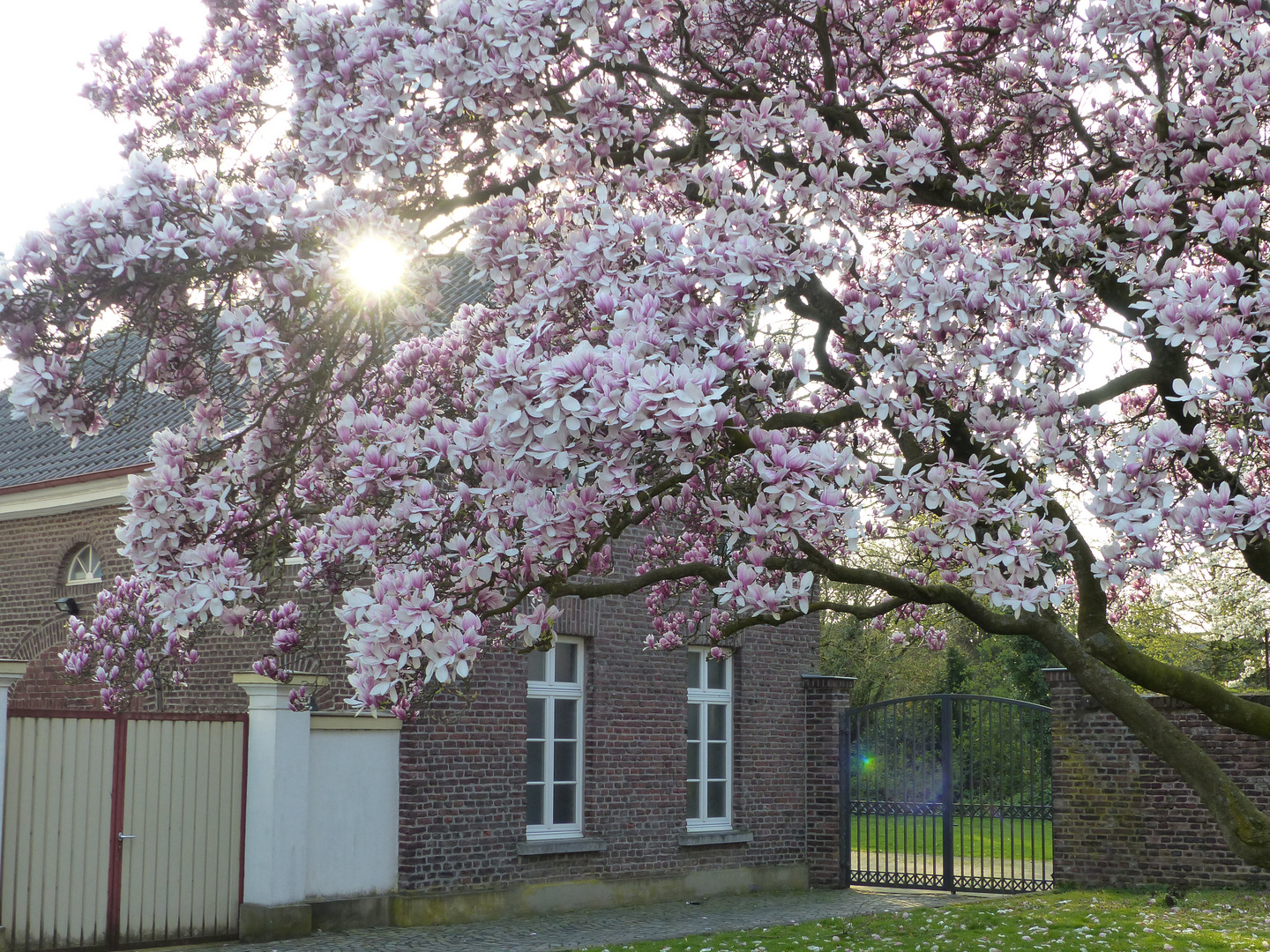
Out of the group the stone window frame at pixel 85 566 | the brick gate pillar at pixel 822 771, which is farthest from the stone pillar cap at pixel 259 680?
the brick gate pillar at pixel 822 771

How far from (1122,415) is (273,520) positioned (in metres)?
6.18

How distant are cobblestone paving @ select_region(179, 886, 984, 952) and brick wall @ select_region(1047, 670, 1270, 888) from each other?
1436mm

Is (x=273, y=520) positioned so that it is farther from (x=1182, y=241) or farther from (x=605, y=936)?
(x=605, y=936)

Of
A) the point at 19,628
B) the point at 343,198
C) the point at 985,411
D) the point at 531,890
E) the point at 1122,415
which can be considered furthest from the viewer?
the point at 19,628

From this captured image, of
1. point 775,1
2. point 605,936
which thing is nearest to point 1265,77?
point 775,1

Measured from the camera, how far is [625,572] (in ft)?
50.3

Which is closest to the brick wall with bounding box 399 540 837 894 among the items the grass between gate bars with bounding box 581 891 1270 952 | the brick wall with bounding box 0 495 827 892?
the brick wall with bounding box 0 495 827 892

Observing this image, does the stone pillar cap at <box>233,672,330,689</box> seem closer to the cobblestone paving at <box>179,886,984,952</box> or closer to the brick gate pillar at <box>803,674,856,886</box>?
the cobblestone paving at <box>179,886,984,952</box>

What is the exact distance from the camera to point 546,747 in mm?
14508

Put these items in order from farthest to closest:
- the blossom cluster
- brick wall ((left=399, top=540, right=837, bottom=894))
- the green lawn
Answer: the green lawn → brick wall ((left=399, top=540, right=837, bottom=894)) → the blossom cluster

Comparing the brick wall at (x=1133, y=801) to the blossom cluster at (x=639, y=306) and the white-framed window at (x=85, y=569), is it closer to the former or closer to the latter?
the blossom cluster at (x=639, y=306)

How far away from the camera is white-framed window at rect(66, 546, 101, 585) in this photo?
16.8 metres

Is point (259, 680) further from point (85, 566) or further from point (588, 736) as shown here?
point (85, 566)

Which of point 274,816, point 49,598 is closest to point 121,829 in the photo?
point 274,816
